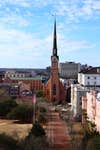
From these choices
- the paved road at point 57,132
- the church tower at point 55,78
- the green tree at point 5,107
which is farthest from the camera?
the church tower at point 55,78

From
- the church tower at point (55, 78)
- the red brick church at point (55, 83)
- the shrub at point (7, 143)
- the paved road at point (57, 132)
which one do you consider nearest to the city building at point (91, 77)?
the red brick church at point (55, 83)

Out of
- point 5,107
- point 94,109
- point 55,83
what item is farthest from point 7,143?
point 55,83

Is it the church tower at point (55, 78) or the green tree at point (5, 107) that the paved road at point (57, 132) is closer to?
the green tree at point (5, 107)

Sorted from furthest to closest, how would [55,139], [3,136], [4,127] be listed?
[4,127], [55,139], [3,136]

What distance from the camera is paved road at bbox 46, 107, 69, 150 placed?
45681 mm

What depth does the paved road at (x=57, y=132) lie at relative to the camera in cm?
4568

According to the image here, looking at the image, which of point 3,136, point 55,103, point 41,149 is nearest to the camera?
point 41,149

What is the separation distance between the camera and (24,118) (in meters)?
71.4

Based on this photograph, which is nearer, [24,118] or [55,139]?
[55,139]

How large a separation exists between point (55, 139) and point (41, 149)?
1405cm

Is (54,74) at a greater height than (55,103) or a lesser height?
greater

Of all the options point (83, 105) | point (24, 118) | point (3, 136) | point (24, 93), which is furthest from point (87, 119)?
point (24, 93)

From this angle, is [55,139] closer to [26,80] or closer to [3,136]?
[3,136]

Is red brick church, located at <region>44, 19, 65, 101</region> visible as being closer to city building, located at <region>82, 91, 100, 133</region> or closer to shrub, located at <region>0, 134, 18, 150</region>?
city building, located at <region>82, 91, 100, 133</region>
